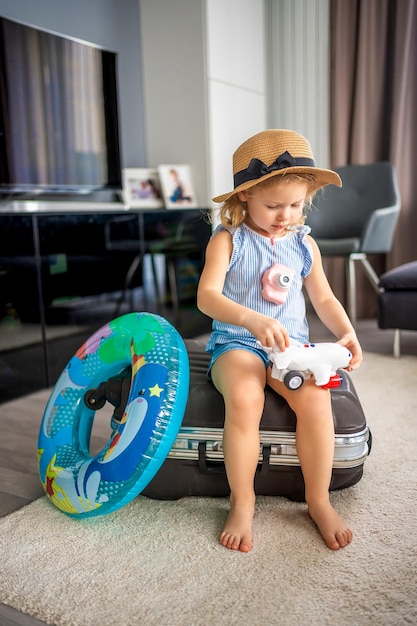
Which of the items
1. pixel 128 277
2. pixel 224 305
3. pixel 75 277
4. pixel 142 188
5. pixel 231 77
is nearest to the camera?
pixel 224 305

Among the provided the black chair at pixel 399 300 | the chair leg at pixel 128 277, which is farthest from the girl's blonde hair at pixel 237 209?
the chair leg at pixel 128 277

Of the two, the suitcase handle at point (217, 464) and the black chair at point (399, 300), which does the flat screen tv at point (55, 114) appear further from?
the suitcase handle at point (217, 464)

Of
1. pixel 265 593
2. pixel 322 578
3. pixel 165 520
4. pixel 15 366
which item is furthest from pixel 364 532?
pixel 15 366

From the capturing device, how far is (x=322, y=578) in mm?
1127

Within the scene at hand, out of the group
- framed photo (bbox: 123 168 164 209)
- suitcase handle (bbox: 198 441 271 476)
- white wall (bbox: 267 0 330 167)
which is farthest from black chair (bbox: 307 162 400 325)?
suitcase handle (bbox: 198 441 271 476)

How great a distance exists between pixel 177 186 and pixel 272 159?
2040 millimetres

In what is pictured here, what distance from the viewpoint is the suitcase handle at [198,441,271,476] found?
1378 millimetres

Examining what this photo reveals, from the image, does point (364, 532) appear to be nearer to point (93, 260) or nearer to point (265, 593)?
point (265, 593)

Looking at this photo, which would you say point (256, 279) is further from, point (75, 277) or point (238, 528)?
point (75, 277)

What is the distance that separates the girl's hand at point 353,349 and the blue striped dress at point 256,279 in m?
0.15

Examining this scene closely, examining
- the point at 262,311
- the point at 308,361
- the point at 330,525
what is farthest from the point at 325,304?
the point at 330,525

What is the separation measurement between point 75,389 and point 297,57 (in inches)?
128

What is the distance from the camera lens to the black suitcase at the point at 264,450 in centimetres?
137

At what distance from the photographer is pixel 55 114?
8.84 ft
